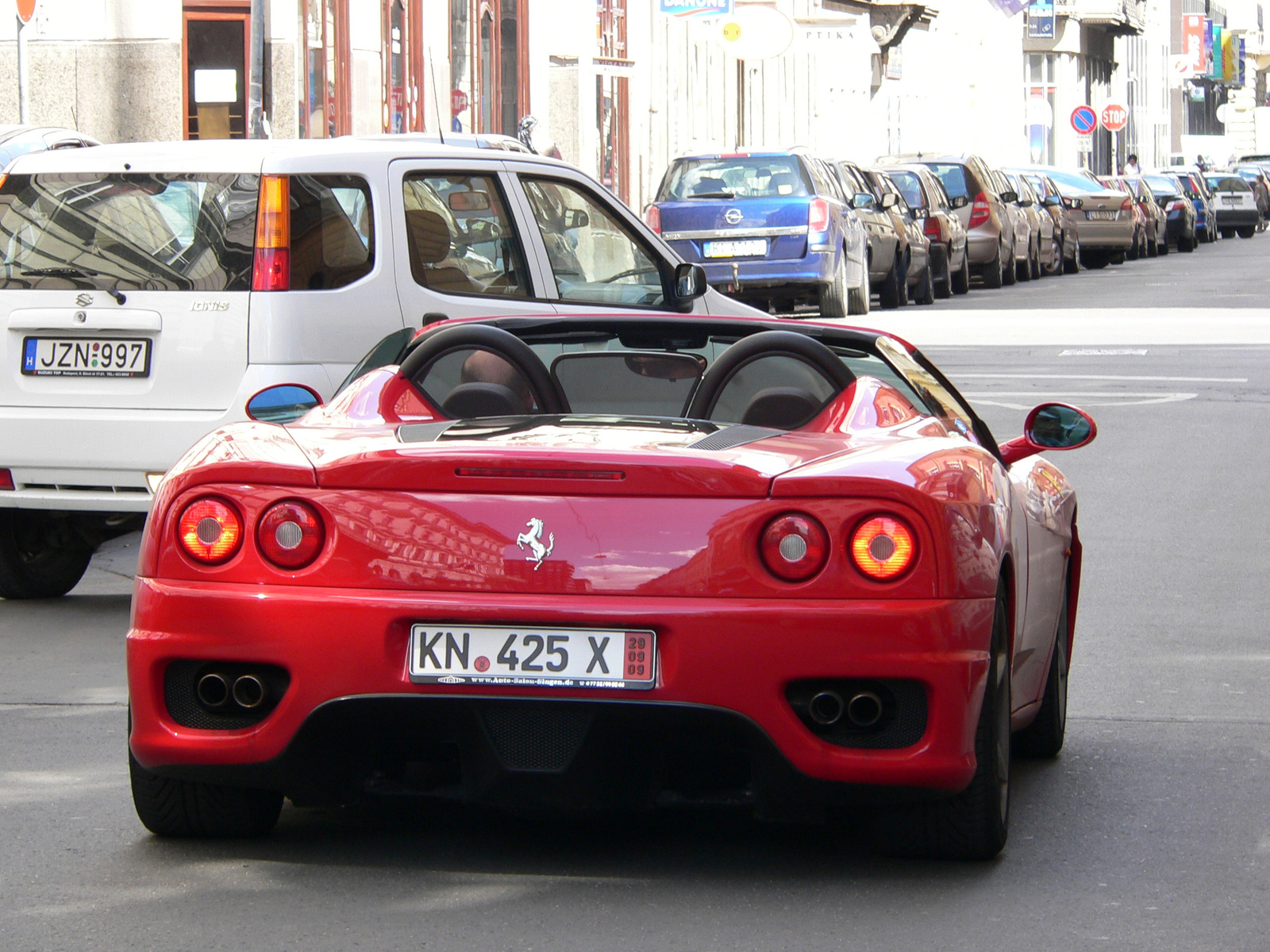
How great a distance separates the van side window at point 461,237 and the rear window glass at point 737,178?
49.7ft

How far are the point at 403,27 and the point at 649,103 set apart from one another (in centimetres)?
1150

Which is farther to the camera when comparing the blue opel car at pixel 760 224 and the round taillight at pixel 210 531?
the blue opel car at pixel 760 224

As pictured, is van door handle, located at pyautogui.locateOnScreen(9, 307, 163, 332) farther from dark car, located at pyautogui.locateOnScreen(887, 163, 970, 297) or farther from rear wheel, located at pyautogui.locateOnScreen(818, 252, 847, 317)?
dark car, located at pyautogui.locateOnScreen(887, 163, 970, 297)

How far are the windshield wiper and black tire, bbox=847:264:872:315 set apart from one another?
17777 mm

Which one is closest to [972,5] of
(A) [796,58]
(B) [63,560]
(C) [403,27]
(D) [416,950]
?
(A) [796,58]

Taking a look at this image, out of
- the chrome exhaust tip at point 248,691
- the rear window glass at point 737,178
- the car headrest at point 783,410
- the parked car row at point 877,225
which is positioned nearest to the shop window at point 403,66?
the parked car row at point 877,225

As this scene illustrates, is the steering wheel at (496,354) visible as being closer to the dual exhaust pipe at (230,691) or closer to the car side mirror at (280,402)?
the car side mirror at (280,402)

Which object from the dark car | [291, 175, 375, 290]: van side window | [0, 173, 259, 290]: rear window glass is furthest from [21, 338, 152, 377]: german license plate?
the dark car

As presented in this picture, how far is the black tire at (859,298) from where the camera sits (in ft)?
84.7

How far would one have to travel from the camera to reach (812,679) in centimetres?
441

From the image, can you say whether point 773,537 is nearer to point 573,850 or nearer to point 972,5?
point 573,850

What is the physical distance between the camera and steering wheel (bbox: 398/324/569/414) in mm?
5332

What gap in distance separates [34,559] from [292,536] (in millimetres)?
4656

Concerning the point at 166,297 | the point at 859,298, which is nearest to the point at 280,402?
the point at 166,297
